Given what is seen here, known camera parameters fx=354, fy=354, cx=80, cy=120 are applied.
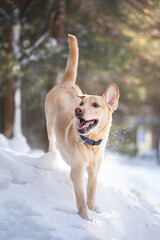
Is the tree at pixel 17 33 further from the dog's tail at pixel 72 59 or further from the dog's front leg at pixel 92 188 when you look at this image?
the dog's front leg at pixel 92 188

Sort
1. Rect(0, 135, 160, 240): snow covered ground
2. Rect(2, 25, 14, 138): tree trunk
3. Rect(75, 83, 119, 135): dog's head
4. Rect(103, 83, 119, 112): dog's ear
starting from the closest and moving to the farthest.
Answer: Rect(0, 135, 160, 240): snow covered ground, Rect(75, 83, 119, 135): dog's head, Rect(103, 83, 119, 112): dog's ear, Rect(2, 25, 14, 138): tree trunk

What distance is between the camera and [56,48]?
11961 millimetres

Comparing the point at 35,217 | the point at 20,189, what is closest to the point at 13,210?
the point at 35,217

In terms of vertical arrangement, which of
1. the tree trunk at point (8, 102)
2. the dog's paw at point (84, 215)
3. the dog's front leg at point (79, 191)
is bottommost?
the tree trunk at point (8, 102)

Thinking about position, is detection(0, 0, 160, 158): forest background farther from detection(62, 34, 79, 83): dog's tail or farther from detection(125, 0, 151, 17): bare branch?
detection(62, 34, 79, 83): dog's tail

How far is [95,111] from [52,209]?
1186 mm

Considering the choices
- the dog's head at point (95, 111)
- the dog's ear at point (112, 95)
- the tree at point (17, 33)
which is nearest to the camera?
the dog's head at point (95, 111)

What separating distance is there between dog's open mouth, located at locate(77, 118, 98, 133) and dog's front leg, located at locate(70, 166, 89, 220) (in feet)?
1.63

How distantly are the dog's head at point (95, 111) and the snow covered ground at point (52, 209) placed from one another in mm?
943

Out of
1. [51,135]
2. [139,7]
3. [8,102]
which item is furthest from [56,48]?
[51,135]

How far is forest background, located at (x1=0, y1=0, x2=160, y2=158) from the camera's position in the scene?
1177cm

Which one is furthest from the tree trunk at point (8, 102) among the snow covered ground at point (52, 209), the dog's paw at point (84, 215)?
the dog's paw at point (84, 215)

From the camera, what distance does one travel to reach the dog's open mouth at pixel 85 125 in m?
3.82

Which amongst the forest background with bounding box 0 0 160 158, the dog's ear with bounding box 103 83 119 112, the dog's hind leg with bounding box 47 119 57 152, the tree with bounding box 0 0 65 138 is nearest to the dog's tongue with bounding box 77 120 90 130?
the dog's ear with bounding box 103 83 119 112
